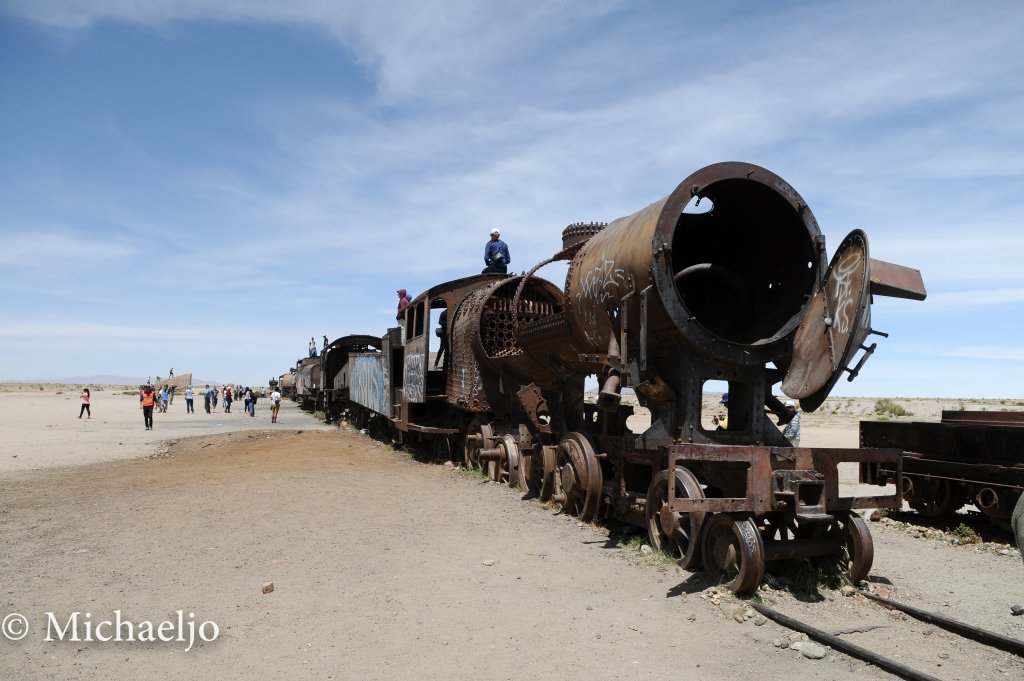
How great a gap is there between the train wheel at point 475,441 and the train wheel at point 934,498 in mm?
6065

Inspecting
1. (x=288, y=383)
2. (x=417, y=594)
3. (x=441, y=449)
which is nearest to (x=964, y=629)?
(x=417, y=594)

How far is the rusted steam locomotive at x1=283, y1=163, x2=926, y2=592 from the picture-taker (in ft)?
18.6

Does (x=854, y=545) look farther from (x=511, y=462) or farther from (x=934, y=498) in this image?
(x=511, y=462)

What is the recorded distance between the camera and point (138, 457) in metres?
15.7

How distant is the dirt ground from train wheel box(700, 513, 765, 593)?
22 cm

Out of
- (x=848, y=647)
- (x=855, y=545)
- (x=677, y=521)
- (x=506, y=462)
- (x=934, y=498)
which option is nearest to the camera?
(x=848, y=647)

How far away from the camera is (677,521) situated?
5918mm

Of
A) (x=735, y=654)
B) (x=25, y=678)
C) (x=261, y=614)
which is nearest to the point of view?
(x=25, y=678)

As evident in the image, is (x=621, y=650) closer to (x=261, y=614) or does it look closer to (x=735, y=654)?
(x=735, y=654)

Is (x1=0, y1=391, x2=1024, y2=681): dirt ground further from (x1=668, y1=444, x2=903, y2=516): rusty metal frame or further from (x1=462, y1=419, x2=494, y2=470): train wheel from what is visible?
(x1=462, y1=419, x2=494, y2=470): train wheel

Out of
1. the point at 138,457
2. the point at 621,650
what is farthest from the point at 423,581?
the point at 138,457

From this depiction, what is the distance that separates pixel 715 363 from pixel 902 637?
103 inches

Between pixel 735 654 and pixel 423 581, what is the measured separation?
2523mm

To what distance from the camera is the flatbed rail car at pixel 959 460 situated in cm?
785
